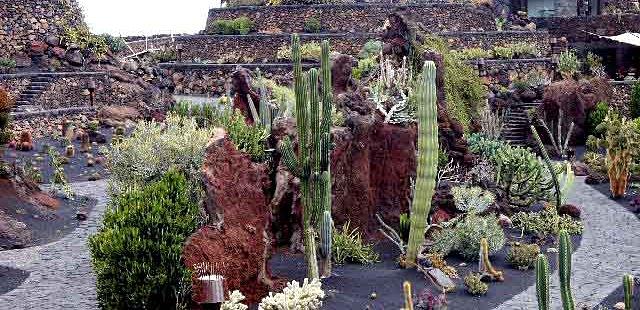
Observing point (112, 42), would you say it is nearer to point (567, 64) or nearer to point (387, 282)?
point (567, 64)

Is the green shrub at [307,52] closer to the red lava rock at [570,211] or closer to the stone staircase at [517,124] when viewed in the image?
the stone staircase at [517,124]

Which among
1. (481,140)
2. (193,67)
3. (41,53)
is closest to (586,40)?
(193,67)

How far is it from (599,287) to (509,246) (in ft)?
7.51

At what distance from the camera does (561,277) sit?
7.57 m

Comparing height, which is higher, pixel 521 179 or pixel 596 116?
pixel 596 116

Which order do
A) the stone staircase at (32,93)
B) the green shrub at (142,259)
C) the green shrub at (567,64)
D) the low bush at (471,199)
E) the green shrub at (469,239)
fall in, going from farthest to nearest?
the green shrub at (567,64), the stone staircase at (32,93), the low bush at (471,199), the green shrub at (469,239), the green shrub at (142,259)

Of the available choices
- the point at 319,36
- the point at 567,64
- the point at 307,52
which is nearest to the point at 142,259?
the point at 307,52

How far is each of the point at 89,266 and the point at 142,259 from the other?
3.06 metres

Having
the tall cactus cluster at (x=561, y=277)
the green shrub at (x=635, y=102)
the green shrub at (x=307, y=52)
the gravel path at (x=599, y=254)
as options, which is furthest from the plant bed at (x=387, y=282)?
the green shrub at (x=307, y=52)

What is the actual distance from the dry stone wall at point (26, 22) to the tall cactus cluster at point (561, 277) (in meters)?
22.0

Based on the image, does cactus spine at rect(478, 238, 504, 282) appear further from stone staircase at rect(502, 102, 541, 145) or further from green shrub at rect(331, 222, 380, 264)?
stone staircase at rect(502, 102, 541, 145)

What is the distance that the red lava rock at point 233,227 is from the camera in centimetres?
945

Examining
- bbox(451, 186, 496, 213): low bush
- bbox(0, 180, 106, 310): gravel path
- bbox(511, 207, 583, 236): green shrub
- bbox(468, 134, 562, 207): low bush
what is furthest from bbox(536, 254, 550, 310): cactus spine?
bbox(468, 134, 562, 207): low bush

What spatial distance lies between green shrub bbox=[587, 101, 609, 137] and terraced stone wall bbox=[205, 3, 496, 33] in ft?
36.5
